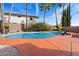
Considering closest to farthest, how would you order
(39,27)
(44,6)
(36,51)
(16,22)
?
1. (36,51)
2. (44,6)
3. (39,27)
4. (16,22)

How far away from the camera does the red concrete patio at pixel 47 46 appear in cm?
646

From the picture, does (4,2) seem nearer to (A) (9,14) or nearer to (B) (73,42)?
(A) (9,14)

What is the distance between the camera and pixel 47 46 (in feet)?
21.9

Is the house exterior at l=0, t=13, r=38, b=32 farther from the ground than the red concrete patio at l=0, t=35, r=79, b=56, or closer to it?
farther from the ground

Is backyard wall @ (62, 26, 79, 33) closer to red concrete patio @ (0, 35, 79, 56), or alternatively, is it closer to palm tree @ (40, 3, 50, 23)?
red concrete patio @ (0, 35, 79, 56)

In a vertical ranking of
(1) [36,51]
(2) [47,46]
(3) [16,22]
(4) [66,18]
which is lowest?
(1) [36,51]

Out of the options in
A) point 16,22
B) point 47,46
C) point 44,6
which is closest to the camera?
point 47,46

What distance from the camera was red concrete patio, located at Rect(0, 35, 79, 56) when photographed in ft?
21.2

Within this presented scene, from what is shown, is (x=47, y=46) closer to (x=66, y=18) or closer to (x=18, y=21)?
(x=66, y=18)

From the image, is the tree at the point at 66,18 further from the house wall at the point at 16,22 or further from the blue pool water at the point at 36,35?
the house wall at the point at 16,22

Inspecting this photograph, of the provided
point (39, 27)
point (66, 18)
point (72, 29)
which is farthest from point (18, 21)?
point (72, 29)

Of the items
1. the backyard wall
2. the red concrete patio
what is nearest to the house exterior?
the red concrete patio

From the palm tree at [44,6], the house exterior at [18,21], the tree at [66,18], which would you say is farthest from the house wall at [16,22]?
the tree at [66,18]

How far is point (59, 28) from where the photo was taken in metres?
7.06
